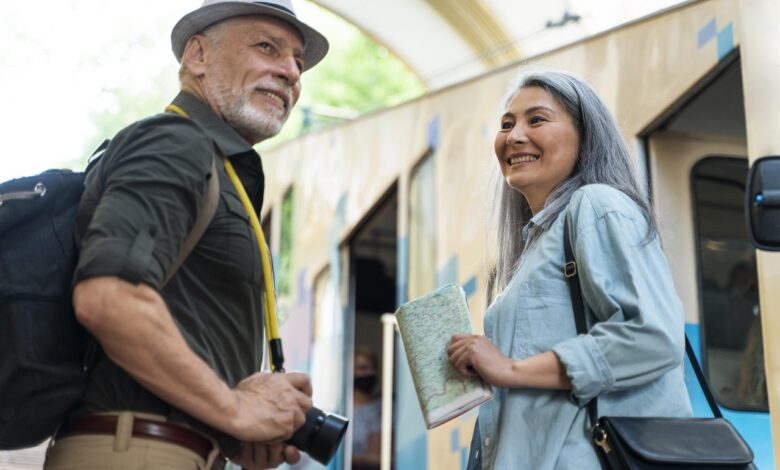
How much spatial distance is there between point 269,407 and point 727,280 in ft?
12.7

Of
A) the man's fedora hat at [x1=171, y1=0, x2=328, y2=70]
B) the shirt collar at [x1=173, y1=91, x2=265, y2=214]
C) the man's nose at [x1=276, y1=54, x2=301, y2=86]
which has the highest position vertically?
the man's fedora hat at [x1=171, y1=0, x2=328, y2=70]

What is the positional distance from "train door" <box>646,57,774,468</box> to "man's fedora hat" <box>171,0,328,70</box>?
281 centimetres

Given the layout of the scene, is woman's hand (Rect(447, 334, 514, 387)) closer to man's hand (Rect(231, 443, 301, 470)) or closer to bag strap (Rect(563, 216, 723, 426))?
bag strap (Rect(563, 216, 723, 426))

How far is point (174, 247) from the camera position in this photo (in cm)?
212

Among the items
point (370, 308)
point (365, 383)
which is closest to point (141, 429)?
point (365, 383)

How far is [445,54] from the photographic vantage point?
46.5 ft

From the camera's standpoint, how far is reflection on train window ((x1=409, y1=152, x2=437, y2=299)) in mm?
7020

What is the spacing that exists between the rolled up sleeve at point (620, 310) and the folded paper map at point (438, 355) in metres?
0.25

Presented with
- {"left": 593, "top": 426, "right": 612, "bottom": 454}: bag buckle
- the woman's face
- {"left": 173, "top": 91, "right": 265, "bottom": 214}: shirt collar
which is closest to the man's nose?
{"left": 173, "top": 91, "right": 265, "bottom": 214}: shirt collar

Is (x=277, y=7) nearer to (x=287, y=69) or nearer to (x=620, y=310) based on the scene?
(x=287, y=69)

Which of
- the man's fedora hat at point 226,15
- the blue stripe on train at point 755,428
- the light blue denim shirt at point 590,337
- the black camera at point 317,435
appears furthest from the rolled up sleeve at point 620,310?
the blue stripe on train at point 755,428

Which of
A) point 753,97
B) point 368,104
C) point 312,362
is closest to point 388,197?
point 312,362

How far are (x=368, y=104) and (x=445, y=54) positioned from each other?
10.8 m

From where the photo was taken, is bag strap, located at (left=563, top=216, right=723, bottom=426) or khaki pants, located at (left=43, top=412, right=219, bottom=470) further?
bag strap, located at (left=563, top=216, right=723, bottom=426)
